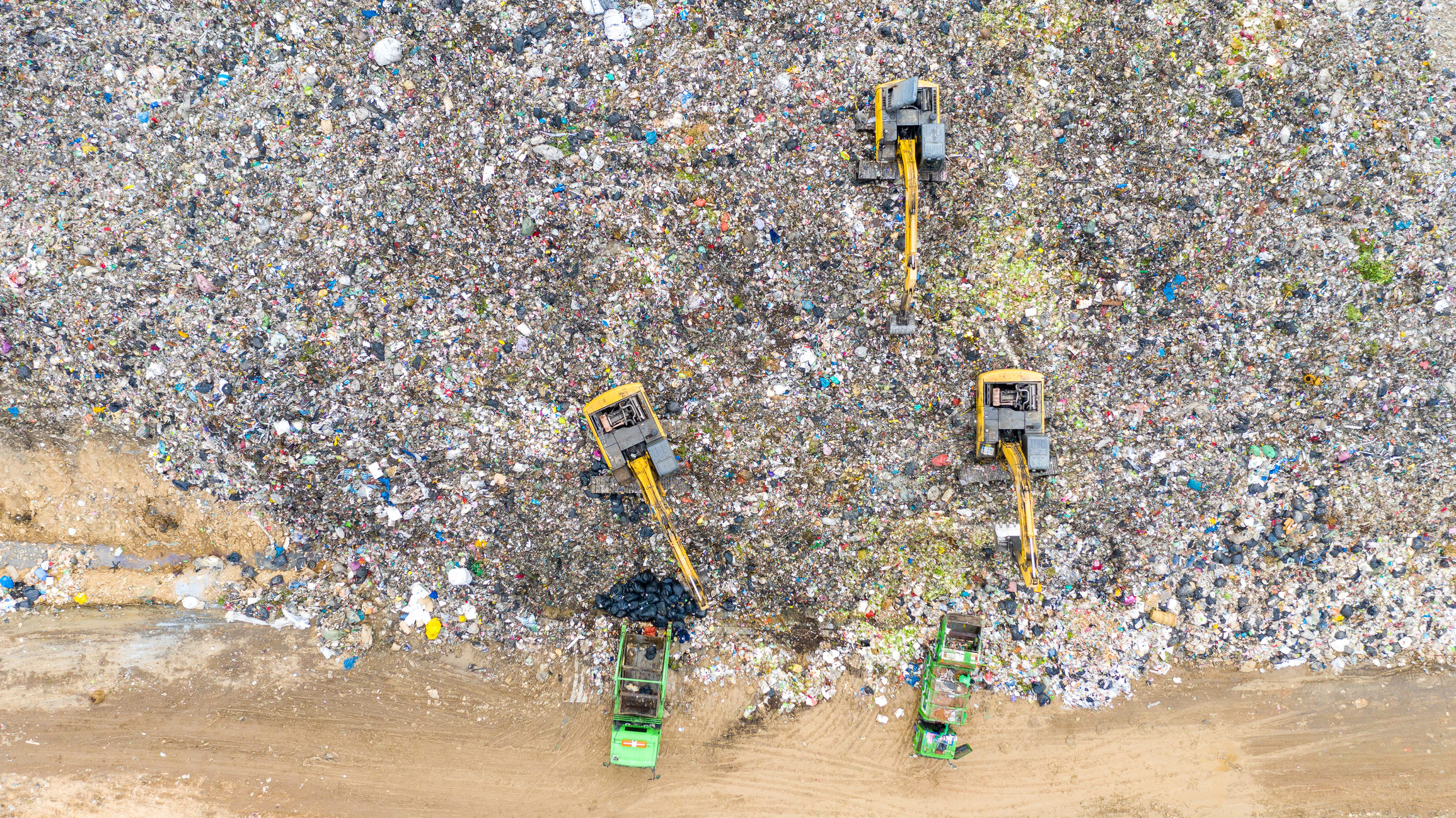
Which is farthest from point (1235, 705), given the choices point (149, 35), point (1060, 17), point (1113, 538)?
point (149, 35)

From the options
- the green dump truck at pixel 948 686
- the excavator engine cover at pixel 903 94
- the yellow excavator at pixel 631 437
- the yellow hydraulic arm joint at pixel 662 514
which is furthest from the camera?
the green dump truck at pixel 948 686

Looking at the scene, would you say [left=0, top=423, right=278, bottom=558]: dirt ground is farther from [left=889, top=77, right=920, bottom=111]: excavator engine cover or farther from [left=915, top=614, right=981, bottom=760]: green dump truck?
[left=889, top=77, right=920, bottom=111]: excavator engine cover

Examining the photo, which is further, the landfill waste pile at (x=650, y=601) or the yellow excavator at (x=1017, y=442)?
the landfill waste pile at (x=650, y=601)

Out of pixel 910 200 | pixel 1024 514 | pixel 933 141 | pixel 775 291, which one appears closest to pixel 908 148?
pixel 933 141

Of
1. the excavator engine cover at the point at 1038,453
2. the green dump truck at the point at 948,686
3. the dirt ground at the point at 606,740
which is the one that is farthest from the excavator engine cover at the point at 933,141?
the dirt ground at the point at 606,740

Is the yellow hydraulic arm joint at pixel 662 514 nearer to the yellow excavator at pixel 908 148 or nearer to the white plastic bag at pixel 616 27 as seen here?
the yellow excavator at pixel 908 148

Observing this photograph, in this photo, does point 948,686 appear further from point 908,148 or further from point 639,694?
point 908,148

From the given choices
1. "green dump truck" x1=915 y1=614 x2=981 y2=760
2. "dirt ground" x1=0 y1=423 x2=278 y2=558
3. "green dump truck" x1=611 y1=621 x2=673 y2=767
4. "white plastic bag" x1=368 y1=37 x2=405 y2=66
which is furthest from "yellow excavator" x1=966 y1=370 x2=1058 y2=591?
"dirt ground" x1=0 y1=423 x2=278 y2=558
